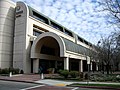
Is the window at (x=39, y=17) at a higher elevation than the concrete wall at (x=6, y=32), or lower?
higher

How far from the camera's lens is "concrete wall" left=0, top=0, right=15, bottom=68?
4512 cm

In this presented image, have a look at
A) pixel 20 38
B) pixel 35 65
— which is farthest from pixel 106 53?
pixel 20 38

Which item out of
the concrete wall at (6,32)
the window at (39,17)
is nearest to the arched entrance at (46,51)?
the concrete wall at (6,32)

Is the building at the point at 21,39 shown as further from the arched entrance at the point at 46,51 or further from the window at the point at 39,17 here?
the window at the point at 39,17

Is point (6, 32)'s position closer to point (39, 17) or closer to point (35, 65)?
point (35, 65)

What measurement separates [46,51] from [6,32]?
39.1ft

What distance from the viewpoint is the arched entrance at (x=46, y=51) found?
42.4 m

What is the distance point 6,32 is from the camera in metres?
46.4

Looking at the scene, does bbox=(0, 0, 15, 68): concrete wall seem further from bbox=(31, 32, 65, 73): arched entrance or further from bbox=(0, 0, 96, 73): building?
bbox=(31, 32, 65, 73): arched entrance

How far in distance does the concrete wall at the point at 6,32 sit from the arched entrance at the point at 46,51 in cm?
625

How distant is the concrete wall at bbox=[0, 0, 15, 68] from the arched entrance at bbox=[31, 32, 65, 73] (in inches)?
246

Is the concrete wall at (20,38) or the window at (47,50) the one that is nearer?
the concrete wall at (20,38)

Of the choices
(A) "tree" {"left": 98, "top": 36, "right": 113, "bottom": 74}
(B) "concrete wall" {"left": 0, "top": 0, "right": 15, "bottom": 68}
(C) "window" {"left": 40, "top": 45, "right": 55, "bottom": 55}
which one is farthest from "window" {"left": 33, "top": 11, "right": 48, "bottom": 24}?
(A) "tree" {"left": 98, "top": 36, "right": 113, "bottom": 74}

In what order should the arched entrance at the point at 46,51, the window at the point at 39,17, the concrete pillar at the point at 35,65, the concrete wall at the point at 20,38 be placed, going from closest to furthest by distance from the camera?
the arched entrance at the point at 46,51 → the concrete pillar at the point at 35,65 → the concrete wall at the point at 20,38 → the window at the point at 39,17
